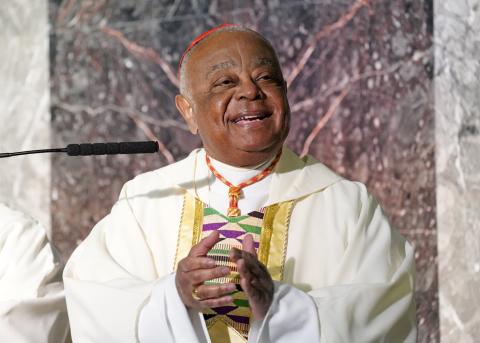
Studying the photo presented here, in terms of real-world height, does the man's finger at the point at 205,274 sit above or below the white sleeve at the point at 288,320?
above

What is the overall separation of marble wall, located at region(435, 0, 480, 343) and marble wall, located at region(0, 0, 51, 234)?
271cm

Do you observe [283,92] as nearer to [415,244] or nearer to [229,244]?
[229,244]

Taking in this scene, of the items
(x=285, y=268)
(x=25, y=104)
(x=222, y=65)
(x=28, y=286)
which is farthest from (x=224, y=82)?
(x=25, y=104)

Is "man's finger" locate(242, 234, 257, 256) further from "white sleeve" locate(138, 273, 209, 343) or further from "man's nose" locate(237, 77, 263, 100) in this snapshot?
"man's nose" locate(237, 77, 263, 100)

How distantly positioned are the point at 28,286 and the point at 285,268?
3.57ft

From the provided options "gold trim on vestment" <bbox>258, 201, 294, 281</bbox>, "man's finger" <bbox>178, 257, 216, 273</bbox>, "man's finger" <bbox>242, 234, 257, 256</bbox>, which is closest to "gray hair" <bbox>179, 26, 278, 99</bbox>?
"gold trim on vestment" <bbox>258, 201, 294, 281</bbox>

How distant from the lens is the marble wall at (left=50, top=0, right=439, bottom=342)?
4645mm

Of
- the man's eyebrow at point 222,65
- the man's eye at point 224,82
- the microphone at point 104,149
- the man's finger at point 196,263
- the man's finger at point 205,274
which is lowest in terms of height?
the man's finger at point 205,274

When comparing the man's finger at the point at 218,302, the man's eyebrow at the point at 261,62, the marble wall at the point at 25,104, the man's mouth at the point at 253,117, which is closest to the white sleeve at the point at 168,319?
the man's finger at the point at 218,302

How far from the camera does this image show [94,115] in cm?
560

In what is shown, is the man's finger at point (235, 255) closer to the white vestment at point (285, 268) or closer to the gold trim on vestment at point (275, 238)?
the white vestment at point (285, 268)

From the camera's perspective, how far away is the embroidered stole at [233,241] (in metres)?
3.09

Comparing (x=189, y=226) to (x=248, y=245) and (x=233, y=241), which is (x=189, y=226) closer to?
(x=233, y=241)

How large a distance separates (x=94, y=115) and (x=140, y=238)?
2.48 meters
